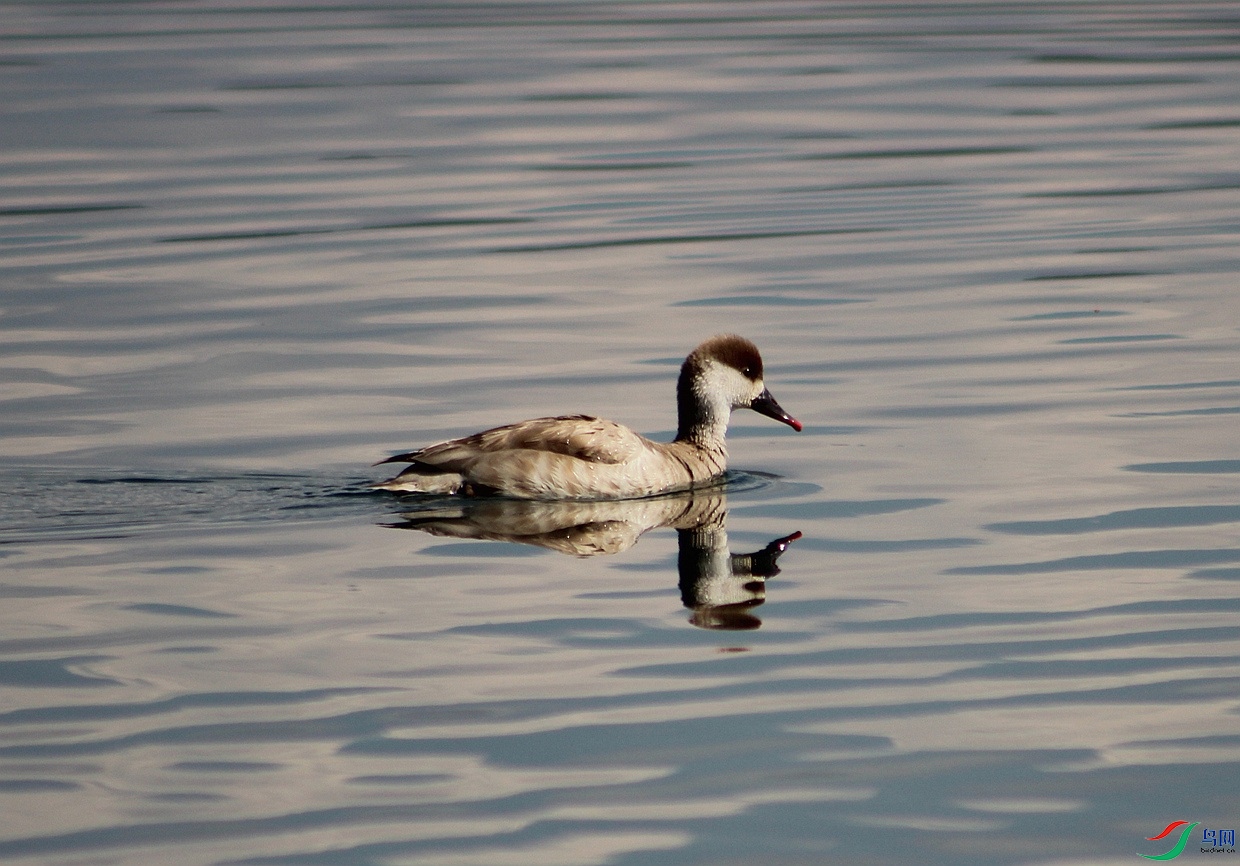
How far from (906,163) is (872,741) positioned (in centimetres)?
1731

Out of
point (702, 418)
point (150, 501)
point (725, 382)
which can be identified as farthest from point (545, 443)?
point (150, 501)

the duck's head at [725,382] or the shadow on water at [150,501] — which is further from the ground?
the duck's head at [725,382]

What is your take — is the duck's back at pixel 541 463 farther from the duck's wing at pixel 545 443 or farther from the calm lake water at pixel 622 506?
the calm lake water at pixel 622 506

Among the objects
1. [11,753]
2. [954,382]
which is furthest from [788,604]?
[954,382]

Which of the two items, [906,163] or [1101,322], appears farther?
[906,163]

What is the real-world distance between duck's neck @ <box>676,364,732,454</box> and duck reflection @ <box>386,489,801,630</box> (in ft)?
1.59

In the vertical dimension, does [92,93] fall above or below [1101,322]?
above

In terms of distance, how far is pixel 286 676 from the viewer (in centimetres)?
808

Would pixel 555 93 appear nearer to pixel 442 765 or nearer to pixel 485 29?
pixel 485 29

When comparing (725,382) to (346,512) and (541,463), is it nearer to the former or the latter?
(541,463)

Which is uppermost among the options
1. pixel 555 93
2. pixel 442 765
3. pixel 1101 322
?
pixel 555 93

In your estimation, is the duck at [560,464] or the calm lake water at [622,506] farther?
the duck at [560,464]

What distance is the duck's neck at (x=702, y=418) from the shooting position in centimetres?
1216

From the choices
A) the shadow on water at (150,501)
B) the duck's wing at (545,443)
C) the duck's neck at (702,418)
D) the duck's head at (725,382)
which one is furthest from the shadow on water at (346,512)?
the duck's head at (725,382)
